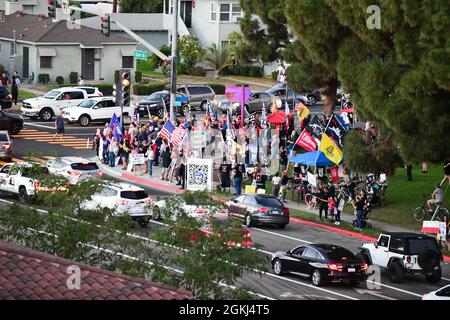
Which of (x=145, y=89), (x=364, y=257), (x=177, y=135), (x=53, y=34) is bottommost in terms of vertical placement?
(x=364, y=257)

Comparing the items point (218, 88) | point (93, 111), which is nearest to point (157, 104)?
point (93, 111)

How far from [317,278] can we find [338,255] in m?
0.89

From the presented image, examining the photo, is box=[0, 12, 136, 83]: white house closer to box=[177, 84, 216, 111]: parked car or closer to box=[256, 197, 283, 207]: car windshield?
box=[177, 84, 216, 111]: parked car

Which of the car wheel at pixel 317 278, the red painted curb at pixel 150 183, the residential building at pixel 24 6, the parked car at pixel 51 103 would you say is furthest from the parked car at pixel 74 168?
the residential building at pixel 24 6

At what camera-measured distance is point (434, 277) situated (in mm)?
33375

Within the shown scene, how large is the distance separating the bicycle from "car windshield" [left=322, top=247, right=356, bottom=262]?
8.15 meters

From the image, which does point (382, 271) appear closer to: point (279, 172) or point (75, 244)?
point (75, 244)

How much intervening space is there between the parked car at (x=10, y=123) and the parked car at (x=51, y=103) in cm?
583

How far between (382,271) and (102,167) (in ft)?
69.5

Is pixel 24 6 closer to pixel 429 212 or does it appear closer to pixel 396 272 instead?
pixel 429 212

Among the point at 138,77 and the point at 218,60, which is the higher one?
the point at 218,60

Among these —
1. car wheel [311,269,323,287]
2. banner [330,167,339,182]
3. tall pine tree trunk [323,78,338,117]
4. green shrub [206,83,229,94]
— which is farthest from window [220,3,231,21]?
car wheel [311,269,323,287]

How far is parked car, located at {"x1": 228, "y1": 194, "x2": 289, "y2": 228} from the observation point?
4056 centimetres

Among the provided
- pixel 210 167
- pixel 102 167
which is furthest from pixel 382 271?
pixel 102 167
